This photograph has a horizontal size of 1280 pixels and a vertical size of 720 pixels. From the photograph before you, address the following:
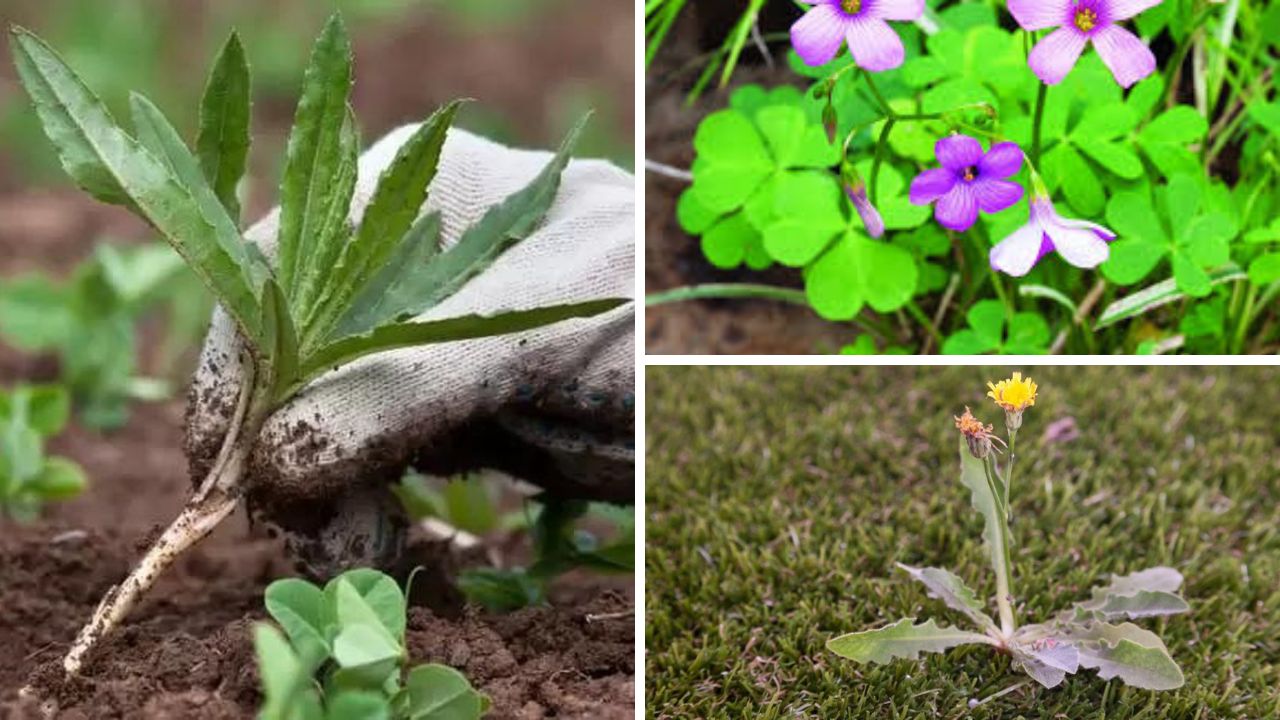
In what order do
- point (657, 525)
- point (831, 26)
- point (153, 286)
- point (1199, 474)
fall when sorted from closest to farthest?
point (831, 26) < point (657, 525) < point (1199, 474) < point (153, 286)

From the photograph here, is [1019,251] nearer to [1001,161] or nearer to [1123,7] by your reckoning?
[1001,161]

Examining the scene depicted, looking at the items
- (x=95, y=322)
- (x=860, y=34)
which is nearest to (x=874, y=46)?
(x=860, y=34)

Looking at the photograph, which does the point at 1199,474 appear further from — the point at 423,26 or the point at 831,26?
the point at 423,26

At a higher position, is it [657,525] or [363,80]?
[363,80]

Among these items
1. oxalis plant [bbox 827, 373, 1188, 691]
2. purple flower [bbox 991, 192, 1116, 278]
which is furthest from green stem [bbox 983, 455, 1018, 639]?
purple flower [bbox 991, 192, 1116, 278]

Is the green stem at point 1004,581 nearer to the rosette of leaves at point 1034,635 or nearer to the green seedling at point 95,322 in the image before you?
the rosette of leaves at point 1034,635

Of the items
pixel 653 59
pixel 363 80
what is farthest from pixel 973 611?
pixel 363 80
